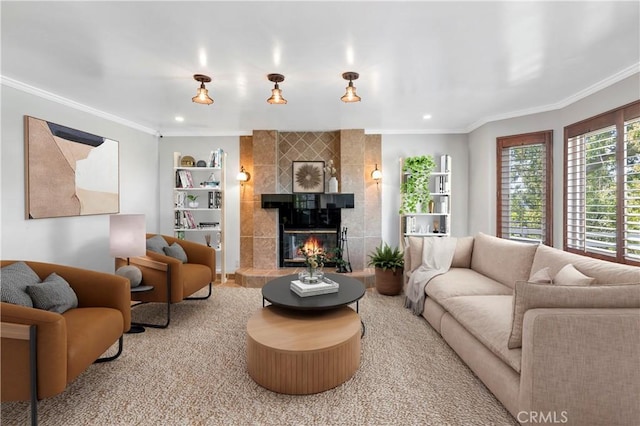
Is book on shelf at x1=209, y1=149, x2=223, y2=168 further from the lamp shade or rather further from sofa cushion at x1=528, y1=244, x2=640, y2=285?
sofa cushion at x1=528, y1=244, x2=640, y2=285

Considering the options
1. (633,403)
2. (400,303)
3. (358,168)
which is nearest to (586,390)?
(633,403)

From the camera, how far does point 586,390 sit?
1546 millimetres

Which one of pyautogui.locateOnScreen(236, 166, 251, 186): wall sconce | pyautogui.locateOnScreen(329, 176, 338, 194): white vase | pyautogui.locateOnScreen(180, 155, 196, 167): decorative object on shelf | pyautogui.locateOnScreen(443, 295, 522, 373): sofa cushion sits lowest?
pyautogui.locateOnScreen(443, 295, 522, 373): sofa cushion

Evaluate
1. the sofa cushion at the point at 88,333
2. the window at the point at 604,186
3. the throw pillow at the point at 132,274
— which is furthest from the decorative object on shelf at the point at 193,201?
the window at the point at 604,186

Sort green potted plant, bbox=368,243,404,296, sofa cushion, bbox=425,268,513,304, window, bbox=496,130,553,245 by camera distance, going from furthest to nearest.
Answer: green potted plant, bbox=368,243,404,296 → window, bbox=496,130,553,245 → sofa cushion, bbox=425,268,513,304

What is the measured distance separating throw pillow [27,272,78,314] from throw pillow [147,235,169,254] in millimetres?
1275

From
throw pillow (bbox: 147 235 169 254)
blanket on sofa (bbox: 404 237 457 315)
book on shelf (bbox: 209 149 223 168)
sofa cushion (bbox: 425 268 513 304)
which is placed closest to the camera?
sofa cushion (bbox: 425 268 513 304)

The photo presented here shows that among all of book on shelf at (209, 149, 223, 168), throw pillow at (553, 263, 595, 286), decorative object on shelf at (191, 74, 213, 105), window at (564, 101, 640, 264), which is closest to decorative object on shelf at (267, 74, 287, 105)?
decorative object on shelf at (191, 74, 213, 105)

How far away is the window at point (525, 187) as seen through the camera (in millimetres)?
3938

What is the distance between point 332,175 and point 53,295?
12.7 ft

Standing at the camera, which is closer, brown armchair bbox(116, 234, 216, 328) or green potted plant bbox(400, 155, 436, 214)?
Result: brown armchair bbox(116, 234, 216, 328)

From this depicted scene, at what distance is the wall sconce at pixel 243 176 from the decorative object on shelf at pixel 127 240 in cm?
202

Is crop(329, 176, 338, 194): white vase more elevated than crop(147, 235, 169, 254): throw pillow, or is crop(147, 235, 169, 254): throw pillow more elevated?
crop(329, 176, 338, 194): white vase

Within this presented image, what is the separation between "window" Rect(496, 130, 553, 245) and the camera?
155 inches
